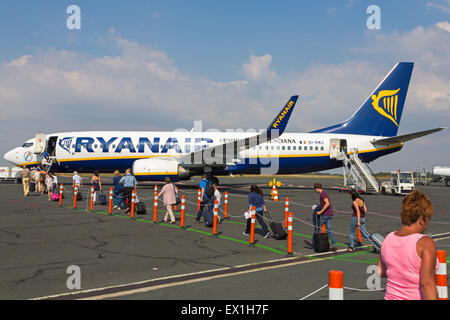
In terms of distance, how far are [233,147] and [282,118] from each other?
5253 millimetres

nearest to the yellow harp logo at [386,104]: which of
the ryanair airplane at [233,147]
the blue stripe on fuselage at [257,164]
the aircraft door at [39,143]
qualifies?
the ryanair airplane at [233,147]

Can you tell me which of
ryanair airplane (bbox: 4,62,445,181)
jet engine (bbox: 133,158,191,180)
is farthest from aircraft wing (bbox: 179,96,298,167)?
jet engine (bbox: 133,158,191,180)

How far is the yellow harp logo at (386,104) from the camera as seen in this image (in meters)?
33.8

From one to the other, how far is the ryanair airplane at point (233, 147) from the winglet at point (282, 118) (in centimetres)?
7

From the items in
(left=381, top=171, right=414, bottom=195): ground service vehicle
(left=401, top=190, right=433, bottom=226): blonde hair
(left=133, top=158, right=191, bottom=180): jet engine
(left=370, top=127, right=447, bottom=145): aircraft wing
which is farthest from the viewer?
(left=381, top=171, right=414, bottom=195): ground service vehicle

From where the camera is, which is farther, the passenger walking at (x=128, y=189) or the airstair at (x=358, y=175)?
the airstair at (x=358, y=175)

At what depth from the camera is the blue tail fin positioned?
110 feet

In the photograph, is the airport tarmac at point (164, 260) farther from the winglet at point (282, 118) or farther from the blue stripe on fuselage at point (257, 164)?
the blue stripe on fuselage at point (257, 164)

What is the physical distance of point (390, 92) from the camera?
1325 inches

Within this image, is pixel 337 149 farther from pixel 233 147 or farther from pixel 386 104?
pixel 233 147

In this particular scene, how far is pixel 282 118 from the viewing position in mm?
22672

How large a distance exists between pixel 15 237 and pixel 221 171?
63.5 feet

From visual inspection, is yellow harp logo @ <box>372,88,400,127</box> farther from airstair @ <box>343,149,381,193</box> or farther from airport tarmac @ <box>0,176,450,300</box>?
airport tarmac @ <box>0,176,450,300</box>

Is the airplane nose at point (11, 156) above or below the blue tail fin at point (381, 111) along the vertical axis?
below
